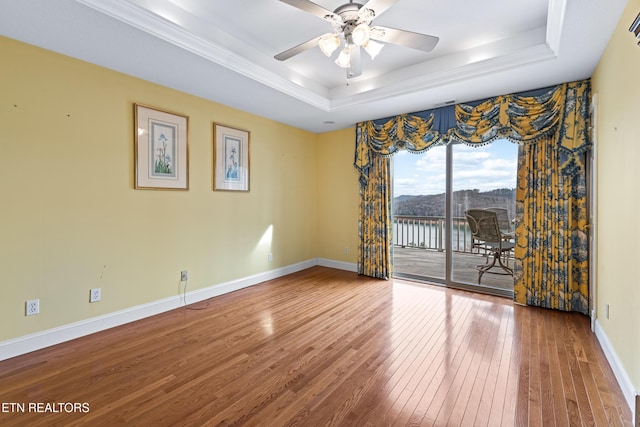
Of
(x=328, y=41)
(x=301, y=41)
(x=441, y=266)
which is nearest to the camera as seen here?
(x=328, y=41)

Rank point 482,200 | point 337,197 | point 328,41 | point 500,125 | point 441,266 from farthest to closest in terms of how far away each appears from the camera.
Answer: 1. point 337,197
2. point 441,266
3. point 482,200
4. point 500,125
5. point 328,41

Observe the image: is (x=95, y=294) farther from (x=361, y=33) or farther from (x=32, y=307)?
(x=361, y=33)

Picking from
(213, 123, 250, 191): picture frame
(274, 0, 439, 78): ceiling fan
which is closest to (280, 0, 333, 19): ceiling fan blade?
(274, 0, 439, 78): ceiling fan

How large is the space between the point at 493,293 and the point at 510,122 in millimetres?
2162

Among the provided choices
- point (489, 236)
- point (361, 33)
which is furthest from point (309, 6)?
point (489, 236)

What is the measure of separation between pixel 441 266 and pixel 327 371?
10.0ft

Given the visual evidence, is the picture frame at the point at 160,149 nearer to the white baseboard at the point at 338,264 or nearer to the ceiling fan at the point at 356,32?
the ceiling fan at the point at 356,32

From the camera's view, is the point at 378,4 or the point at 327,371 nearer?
the point at 378,4

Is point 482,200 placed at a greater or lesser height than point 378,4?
lesser

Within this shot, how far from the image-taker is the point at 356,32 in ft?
6.79

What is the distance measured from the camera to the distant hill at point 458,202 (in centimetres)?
381

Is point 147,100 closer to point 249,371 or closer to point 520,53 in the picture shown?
point 249,371

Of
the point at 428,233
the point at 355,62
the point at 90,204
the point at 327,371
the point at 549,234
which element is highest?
the point at 355,62

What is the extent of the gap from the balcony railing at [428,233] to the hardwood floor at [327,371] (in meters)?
1.09
